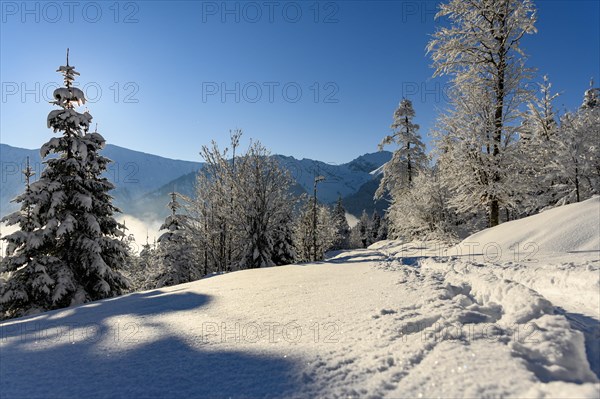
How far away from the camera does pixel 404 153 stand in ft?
85.9

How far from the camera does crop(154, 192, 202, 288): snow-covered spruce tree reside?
2086 cm

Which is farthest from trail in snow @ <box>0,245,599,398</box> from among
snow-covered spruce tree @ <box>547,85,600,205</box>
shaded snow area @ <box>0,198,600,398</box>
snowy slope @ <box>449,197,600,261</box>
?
snow-covered spruce tree @ <box>547,85,600,205</box>

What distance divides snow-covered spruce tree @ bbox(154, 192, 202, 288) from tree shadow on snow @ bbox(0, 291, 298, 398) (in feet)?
59.4

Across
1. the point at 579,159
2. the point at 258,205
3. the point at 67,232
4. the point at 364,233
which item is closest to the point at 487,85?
the point at 579,159

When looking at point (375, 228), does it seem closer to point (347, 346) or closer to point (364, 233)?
point (364, 233)

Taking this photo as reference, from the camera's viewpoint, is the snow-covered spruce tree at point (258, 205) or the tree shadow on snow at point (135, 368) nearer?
the tree shadow on snow at point (135, 368)

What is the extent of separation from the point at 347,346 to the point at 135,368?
1762 mm

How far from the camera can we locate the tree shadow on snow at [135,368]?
211 centimetres

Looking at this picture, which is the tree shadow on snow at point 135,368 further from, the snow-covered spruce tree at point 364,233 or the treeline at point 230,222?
the snow-covered spruce tree at point 364,233

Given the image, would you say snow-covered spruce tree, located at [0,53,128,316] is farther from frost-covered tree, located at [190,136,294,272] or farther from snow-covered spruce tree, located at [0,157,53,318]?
frost-covered tree, located at [190,136,294,272]

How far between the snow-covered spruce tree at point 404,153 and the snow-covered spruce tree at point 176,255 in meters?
15.8

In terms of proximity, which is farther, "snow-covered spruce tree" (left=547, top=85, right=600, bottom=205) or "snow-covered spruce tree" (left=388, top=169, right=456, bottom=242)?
"snow-covered spruce tree" (left=388, top=169, right=456, bottom=242)

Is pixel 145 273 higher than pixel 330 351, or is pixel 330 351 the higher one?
pixel 330 351

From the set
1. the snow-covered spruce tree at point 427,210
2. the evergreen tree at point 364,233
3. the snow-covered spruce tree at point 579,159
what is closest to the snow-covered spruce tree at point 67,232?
the snow-covered spruce tree at point 427,210
